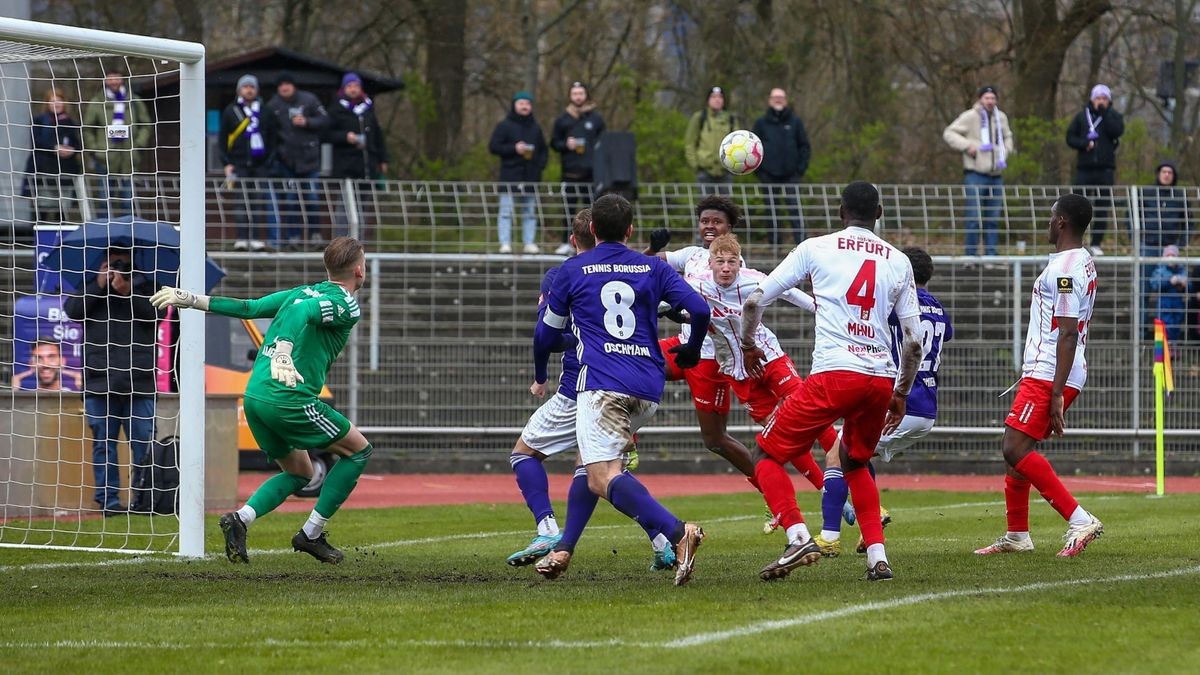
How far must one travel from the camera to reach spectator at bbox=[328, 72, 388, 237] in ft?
67.6

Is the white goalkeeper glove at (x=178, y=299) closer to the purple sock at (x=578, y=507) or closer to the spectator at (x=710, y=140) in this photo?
the purple sock at (x=578, y=507)

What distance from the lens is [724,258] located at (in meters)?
10.6

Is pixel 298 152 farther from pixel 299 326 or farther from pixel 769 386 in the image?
pixel 299 326

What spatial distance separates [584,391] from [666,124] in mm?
17571

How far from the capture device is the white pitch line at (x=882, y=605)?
21.3 feet

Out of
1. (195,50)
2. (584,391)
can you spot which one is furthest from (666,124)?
(584,391)

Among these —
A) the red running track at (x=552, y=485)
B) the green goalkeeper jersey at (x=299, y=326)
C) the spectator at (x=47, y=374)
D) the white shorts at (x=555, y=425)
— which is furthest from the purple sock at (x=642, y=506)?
the spectator at (x=47, y=374)

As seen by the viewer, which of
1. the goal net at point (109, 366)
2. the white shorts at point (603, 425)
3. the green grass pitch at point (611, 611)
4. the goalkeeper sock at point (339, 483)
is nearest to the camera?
the green grass pitch at point (611, 611)

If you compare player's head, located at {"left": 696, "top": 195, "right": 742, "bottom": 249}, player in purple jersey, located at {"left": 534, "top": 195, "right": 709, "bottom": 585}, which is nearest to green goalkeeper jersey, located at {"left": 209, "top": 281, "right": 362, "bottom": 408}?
player in purple jersey, located at {"left": 534, "top": 195, "right": 709, "bottom": 585}

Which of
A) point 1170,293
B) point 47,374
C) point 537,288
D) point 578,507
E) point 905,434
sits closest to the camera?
point 578,507

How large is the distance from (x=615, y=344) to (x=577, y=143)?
40.1 ft

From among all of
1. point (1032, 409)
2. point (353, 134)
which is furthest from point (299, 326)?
point (353, 134)

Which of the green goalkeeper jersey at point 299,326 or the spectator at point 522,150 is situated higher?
the spectator at point 522,150

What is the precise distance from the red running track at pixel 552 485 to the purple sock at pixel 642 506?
23.1 feet
